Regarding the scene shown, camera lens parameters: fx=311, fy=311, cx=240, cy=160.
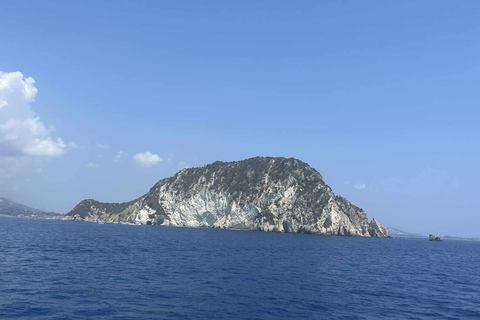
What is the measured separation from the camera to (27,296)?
96.0 feet

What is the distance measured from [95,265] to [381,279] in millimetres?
44370

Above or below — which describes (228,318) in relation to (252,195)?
below

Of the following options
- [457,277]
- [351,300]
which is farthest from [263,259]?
[457,277]

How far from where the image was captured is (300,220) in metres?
180

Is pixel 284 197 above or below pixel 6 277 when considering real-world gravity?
above

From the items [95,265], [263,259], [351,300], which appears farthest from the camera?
[263,259]

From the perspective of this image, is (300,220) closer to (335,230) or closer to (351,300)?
(335,230)

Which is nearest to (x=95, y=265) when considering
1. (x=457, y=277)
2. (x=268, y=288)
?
(x=268, y=288)

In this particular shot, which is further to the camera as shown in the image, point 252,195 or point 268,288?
point 252,195

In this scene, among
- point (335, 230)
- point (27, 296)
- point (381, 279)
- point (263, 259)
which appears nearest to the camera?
point (27, 296)

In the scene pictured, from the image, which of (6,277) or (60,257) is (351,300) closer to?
(6,277)

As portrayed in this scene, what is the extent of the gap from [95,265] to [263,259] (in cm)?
3141

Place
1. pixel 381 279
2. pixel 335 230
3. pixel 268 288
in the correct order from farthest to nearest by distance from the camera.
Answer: pixel 335 230 → pixel 381 279 → pixel 268 288

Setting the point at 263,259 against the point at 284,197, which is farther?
the point at 284,197
